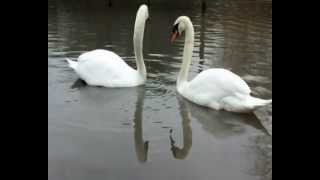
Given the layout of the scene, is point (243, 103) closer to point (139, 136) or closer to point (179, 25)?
point (139, 136)

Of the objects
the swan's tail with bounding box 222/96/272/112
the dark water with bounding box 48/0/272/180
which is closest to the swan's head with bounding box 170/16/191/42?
the dark water with bounding box 48/0/272/180

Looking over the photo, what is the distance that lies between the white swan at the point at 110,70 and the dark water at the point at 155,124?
144 mm

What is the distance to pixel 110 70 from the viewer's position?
24.6 ft

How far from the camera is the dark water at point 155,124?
186 inches

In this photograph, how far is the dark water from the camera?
15.5 ft

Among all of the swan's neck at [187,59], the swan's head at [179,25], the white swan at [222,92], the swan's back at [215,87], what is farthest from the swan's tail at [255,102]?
the swan's head at [179,25]

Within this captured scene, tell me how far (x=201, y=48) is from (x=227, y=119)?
15.2 feet

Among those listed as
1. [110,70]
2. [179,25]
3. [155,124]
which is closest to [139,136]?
[155,124]

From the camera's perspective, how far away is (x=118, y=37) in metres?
12.4

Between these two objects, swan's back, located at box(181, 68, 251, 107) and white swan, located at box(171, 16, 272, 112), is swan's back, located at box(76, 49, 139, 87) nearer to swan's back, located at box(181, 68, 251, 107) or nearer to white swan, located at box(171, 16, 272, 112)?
white swan, located at box(171, 16, 272, 112)

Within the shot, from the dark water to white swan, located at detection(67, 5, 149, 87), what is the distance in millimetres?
144

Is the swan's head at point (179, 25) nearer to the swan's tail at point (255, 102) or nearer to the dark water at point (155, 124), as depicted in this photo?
the dark water at point (155, 124)

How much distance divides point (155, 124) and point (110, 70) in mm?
1847
